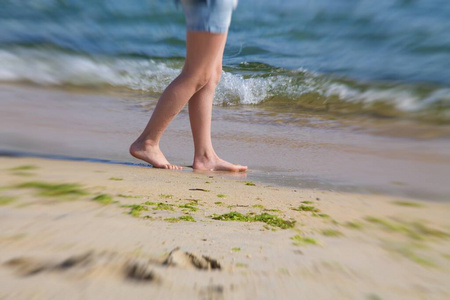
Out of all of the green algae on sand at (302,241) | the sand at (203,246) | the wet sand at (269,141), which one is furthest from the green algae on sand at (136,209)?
the wet sand at (269,141)

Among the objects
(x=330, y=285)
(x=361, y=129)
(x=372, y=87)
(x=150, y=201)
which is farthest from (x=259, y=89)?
(x=330, y=285)

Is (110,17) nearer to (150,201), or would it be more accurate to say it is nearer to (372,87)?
(372,87)

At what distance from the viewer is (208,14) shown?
7.38 feet

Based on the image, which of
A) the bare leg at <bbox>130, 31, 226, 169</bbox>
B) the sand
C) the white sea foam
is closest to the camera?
Result: the sand

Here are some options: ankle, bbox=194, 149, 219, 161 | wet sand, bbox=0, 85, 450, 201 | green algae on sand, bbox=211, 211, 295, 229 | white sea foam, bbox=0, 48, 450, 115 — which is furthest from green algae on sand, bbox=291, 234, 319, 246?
white sea foam, bbox=0, 48, 450, 115

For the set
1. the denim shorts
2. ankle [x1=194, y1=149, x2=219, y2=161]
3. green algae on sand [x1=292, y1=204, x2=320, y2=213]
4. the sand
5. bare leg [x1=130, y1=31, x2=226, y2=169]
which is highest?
the denim shorts

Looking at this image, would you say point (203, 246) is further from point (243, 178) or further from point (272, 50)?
point (272, 50)

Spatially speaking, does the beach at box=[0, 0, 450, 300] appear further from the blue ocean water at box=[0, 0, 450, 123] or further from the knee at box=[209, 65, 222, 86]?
the knee at box=[209, 65, 222, 86]

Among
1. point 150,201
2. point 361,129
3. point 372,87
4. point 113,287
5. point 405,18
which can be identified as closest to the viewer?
point 113,287

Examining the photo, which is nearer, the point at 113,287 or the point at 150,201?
the point at 113,287

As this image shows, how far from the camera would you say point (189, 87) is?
2.51 meters

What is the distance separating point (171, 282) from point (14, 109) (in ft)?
10.6

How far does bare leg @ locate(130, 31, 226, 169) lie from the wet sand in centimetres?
17

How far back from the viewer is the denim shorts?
224 cm
